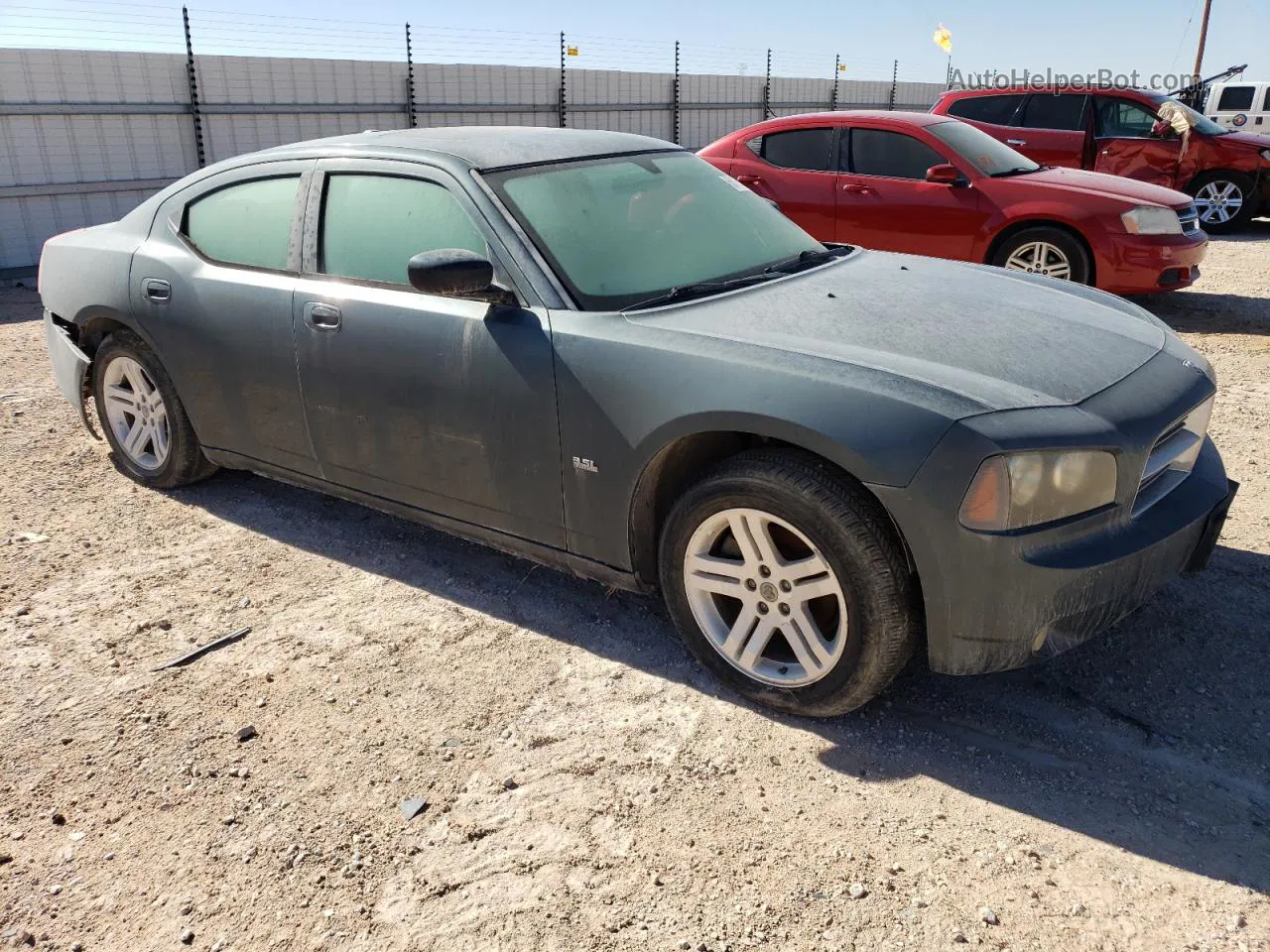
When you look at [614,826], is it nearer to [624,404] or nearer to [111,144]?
[624,404]

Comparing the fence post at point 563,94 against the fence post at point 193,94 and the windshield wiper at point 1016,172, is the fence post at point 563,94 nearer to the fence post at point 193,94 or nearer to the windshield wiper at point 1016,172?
the fence post at point 193,94

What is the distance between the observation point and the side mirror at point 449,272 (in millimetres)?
3104

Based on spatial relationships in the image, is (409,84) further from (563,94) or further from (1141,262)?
(1141,262)

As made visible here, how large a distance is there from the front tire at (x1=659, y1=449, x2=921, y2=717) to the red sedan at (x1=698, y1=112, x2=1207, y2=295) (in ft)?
18.8

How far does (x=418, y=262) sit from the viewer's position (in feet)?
10.3

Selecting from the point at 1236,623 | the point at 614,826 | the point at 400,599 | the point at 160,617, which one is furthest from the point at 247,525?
the point at 1236,623

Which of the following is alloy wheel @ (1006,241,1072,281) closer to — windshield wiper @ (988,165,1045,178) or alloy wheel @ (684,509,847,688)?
windshield wiper @ (988,165,1045,178)

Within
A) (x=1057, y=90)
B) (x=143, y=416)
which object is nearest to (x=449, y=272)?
(x=143, y=416)

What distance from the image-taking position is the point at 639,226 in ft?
11.6

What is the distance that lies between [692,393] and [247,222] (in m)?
2.25

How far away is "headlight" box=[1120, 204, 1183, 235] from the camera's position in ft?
25.0

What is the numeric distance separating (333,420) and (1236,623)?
3204mm

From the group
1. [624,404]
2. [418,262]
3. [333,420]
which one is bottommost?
[333,420]

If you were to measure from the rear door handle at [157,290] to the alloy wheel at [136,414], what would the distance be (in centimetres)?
38
